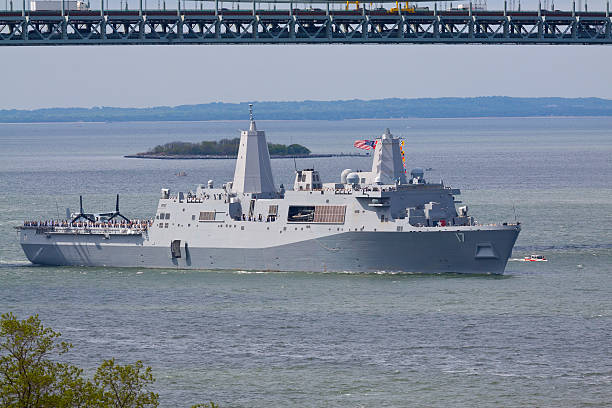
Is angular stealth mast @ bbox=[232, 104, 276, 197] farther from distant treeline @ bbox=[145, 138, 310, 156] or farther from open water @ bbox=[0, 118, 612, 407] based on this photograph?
distant treeline @ bbox=[145, 138, 310, 156]

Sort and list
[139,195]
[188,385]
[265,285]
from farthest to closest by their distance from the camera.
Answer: [139,195]
[265,285]
[188,385]

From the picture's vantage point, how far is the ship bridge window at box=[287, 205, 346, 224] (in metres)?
59.5

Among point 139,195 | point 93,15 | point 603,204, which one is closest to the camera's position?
point 93,15

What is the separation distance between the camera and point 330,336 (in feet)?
147

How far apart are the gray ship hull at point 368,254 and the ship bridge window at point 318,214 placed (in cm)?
106

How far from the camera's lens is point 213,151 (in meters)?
181

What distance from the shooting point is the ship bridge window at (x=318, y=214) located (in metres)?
59.5

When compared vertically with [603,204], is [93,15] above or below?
above

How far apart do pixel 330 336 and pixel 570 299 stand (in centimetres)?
1170

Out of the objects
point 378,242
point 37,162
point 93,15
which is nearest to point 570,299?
point 378,242

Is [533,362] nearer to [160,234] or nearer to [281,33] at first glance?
[160,234]

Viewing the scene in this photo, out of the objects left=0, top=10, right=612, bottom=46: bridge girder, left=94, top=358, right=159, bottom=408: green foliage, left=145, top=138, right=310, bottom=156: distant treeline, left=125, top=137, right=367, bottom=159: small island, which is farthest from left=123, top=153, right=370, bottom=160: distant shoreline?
left=94, top=358, right=159, bottom=408: green foliage

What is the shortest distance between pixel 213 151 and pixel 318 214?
122 meters

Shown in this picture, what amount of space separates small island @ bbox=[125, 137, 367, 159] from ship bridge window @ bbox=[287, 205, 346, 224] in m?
109
